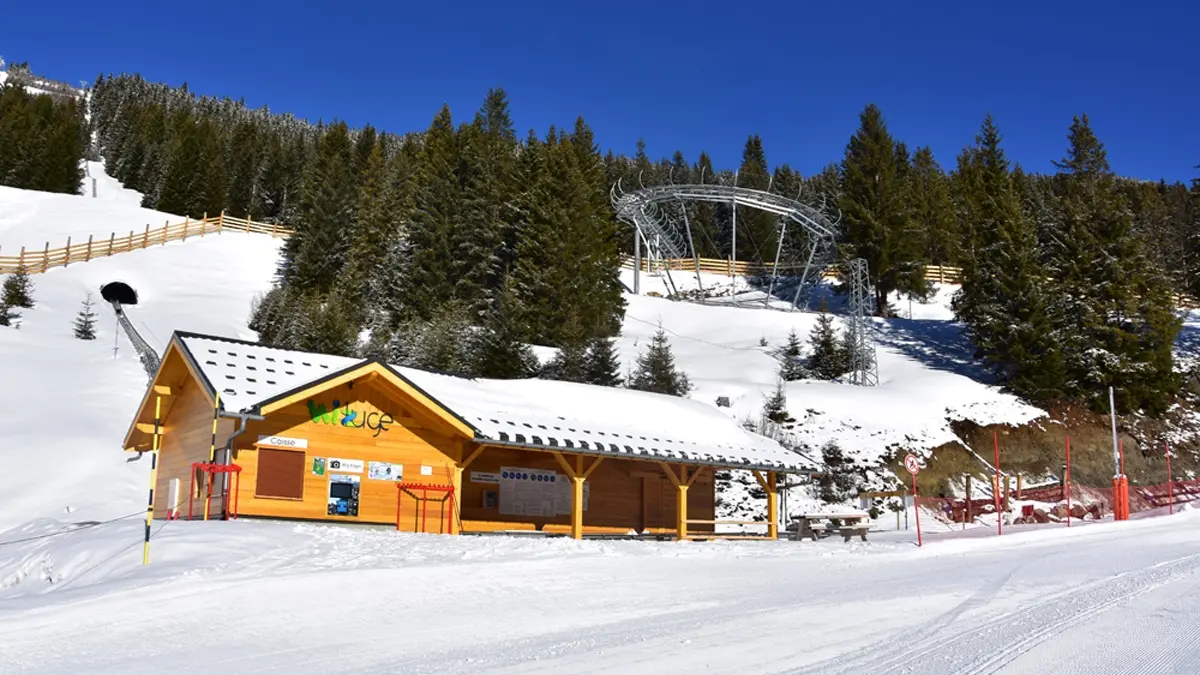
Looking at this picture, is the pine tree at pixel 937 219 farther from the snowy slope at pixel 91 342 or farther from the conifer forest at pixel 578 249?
the snowy slope at pixel 91 342

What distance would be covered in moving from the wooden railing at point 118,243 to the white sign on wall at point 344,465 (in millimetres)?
36268

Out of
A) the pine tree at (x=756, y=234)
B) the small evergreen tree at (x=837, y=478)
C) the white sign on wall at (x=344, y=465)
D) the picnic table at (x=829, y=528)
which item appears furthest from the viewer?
the pine tree at (x=756, y=234)

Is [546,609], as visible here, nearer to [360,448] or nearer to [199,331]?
[360,448]

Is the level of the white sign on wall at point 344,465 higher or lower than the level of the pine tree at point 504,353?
lower

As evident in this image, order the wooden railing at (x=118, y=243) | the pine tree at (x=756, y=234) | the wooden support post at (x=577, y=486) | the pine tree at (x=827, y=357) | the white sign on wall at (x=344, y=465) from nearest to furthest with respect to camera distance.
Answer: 1. the white sign on wall at (x=344, y=465)
2. the wooden support post at (x=577, y=486)
3. the pine tree at (x=827, y=357)
4. the wooden railing at (x=118, y=243)
5. the pine tree at (x=756, y=234)

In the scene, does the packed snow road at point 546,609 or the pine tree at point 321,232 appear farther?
the pine tree at point 321,232

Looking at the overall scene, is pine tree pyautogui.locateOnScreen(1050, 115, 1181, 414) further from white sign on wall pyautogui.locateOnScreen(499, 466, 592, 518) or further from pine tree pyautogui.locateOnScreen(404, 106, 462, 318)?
pine tree pyautogui.locateOnScreen(404, 106, 462, 318)

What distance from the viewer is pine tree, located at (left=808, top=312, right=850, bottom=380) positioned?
42125 mm

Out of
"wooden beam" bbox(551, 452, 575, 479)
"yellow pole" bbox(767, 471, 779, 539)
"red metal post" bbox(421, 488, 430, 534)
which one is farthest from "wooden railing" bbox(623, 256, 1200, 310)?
"red metal post" bbox(421, 488, 430, 534)

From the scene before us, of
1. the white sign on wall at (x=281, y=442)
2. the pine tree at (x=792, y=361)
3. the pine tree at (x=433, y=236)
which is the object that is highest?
the pine tree at (x=433, y=236)

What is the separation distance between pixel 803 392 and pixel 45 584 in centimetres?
2958

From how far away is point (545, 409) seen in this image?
23.4 metres

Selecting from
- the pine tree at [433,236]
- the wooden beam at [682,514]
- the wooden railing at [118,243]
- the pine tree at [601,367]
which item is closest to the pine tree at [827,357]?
the pine tree at [601,367]

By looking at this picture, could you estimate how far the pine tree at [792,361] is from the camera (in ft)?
136
